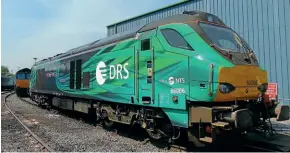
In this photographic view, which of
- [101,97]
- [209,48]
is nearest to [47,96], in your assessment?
[101,97]

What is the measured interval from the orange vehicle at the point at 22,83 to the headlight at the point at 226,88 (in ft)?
95.5

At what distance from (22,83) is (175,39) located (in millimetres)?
28133

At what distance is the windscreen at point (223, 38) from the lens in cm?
670

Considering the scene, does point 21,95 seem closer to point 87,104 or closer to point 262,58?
point 87,104

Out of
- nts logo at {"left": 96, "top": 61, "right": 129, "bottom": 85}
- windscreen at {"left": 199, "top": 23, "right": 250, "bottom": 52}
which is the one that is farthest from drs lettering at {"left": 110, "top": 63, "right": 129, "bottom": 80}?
windscreen at {"left": 199, "top": 23, "right": 250, "bottom": 52}

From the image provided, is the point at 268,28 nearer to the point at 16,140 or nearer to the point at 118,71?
the point at 118,71

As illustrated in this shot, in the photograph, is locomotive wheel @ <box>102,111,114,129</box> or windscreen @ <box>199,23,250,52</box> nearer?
windscreen @ <box>199,23,250,52</box>

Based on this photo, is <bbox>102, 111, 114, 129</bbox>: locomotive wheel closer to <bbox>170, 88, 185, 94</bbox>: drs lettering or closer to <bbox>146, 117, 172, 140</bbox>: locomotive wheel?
<bbox>146, 117, 172, 140</bbox>: locomotive wheel

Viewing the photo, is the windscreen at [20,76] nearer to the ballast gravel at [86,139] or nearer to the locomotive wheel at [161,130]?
the ballast gravel at [86,139]

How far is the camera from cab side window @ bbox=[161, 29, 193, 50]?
21.7 feet

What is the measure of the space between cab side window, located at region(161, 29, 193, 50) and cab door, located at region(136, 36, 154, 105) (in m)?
0.55

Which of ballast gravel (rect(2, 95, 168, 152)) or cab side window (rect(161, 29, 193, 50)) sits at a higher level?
cab side window (rect(161, 29, 193, 50))

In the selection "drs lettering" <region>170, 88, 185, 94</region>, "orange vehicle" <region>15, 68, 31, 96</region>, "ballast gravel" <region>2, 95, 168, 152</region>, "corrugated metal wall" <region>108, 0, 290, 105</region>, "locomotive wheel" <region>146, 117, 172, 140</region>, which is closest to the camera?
"drs lettering" <region>170, 88, 185, 94</region>

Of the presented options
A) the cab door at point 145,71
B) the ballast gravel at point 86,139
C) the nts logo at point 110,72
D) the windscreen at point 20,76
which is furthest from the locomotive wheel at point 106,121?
the windscreen at point 20,76
